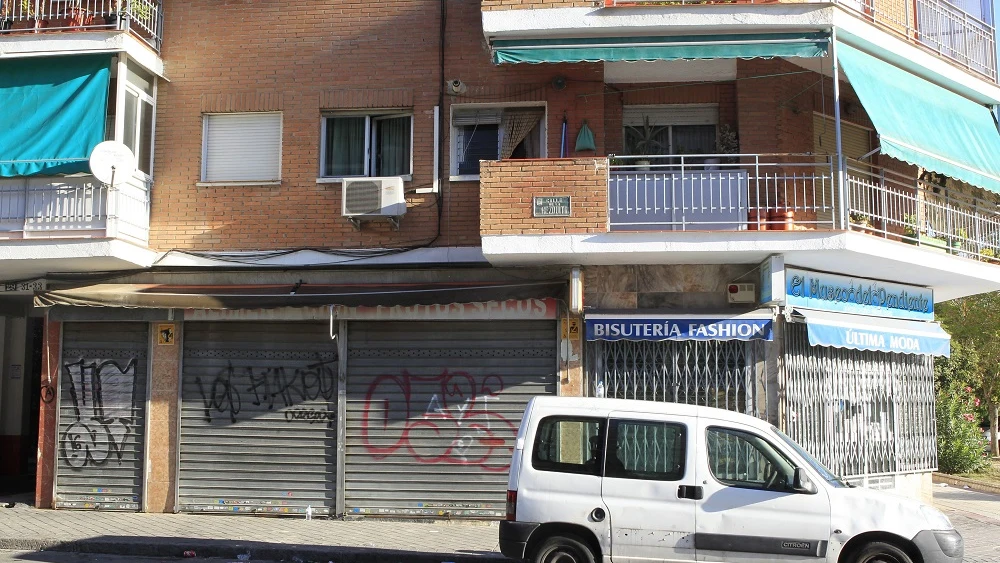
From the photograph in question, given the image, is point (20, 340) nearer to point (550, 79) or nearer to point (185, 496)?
point (185, 496)

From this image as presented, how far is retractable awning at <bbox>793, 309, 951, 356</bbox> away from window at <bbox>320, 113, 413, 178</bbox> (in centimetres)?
577

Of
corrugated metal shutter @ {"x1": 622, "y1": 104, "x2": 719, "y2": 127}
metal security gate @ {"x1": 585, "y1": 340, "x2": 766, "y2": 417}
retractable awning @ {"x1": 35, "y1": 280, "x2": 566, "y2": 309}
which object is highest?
corrugated metal shutter @ {"x1": 622, "y1": 104, "x2": 719, "y2": 127}

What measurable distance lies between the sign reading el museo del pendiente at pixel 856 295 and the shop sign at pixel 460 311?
3.08 m

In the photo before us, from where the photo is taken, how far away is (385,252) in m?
12.8

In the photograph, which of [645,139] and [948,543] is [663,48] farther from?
[948,543]

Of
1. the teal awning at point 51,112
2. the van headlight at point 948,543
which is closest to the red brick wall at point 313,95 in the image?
the teal awning at point 51,112

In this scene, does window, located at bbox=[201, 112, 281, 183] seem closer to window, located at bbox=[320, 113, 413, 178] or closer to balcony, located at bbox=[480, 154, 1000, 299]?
window, located at bbox=[320, 113, 413, 178]

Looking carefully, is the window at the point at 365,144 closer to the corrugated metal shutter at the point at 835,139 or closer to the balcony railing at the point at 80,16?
the balcony railing at the point at 80,16

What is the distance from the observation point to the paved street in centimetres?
1013

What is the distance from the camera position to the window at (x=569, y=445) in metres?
8.39

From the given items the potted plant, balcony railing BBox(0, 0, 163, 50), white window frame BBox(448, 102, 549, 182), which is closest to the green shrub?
the potted plant

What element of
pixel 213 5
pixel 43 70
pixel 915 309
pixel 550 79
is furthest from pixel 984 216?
pixel 43 70

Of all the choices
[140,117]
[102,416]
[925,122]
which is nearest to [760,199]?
[925,122]

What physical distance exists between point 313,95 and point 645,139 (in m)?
4.63
